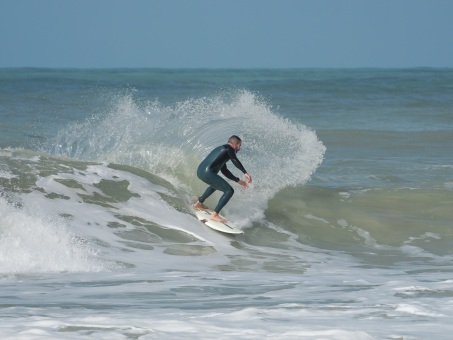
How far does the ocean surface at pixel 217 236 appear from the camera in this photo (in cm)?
724

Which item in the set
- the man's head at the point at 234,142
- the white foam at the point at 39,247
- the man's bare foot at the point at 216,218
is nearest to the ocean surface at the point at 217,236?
the white foam at the point at 39,247

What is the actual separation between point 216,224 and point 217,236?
189 millimetres

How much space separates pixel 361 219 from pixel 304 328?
7.70 m

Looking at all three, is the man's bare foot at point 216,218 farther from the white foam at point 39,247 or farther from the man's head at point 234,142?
the white foam at point 39,247

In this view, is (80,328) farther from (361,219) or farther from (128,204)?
(361,219)

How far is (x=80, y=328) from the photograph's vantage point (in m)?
6.77

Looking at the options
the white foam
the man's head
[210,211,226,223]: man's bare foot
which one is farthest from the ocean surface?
the man's head

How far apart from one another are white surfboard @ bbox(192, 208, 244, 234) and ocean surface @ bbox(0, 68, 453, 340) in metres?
0.10

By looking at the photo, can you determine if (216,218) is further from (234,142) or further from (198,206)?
(234,142)

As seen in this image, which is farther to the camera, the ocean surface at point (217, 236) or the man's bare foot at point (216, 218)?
the man's bare foot at point (216, 218)

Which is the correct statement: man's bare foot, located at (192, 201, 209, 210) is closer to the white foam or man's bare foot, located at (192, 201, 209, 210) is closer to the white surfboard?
the white surfboard

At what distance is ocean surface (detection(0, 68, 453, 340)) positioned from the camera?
23.7 ft

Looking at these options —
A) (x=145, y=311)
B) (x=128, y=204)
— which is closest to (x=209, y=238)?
(x=128, y=204)

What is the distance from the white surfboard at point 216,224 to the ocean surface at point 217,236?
10cm
